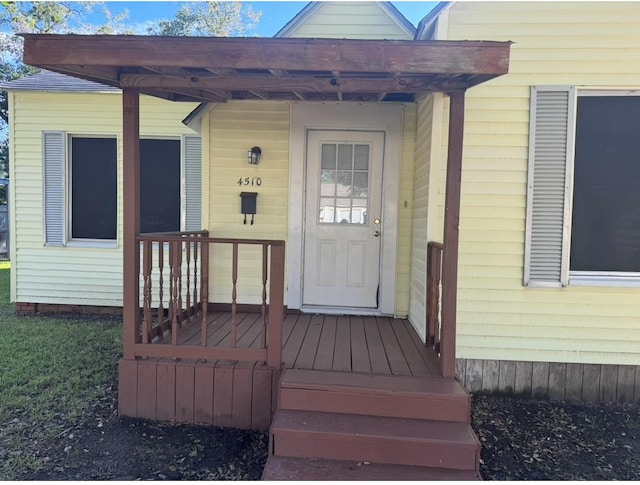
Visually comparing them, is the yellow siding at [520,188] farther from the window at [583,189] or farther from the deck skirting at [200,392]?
the deck skirting at [200,392]

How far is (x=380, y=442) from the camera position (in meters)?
2.35

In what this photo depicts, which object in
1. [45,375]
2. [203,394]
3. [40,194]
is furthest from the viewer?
[40,194]

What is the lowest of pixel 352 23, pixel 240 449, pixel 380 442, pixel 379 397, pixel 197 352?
pixel 240 449

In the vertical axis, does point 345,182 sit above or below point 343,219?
above

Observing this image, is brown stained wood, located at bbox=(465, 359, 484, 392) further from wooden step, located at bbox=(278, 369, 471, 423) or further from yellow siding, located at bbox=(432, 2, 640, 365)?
wooden step, located at bbox=(278, 369, 471, 423)

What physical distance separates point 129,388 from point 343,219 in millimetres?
2456

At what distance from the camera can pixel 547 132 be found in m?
3.38

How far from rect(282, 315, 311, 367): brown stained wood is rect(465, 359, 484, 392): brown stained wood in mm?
1418

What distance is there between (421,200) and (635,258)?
176 centimetres

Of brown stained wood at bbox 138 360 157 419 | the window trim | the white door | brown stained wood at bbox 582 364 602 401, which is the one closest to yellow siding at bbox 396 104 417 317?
the white door

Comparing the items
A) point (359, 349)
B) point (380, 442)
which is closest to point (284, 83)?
point (359, 349)

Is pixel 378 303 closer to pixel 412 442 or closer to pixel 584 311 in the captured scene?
pixel 584 311

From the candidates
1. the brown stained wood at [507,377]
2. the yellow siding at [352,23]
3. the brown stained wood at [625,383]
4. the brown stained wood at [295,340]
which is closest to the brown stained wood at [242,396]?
the brown stained wood at [295,340]

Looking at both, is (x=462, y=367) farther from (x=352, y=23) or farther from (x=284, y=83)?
(x=352, y=23)
